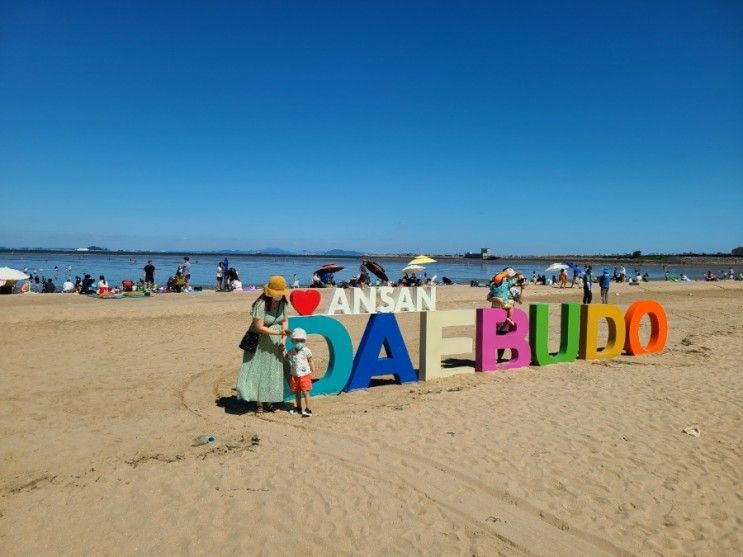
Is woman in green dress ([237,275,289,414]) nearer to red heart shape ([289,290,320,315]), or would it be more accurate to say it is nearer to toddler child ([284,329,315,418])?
toddler child ([284,329,315,418])

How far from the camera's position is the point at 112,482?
5160mm

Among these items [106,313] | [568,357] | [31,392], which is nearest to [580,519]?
[568,357]

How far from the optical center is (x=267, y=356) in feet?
24.1

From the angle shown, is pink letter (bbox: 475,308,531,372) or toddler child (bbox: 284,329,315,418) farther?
pink letter (bbox: 475,308,531,372)

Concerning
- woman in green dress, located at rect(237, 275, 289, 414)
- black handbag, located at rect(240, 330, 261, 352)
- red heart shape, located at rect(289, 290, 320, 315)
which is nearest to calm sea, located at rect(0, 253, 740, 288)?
red heart shape, located at rect(289, 290, 320, 315)

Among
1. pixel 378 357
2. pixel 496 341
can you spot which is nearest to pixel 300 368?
pixel 378 357

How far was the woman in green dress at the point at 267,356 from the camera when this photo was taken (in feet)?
23.8

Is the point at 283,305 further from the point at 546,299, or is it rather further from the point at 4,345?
the point at 546,299

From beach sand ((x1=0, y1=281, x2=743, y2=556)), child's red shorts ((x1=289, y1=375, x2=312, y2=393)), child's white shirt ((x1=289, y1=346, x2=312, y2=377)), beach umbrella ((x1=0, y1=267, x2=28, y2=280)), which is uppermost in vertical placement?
beach umbrella ((x1=0, y1=267, x2=28, y2=280))

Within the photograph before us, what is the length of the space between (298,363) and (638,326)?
935cm

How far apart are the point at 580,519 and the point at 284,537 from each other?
2846 mm

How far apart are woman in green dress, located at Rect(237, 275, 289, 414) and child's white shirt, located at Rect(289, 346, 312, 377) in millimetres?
195

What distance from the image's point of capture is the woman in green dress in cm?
725

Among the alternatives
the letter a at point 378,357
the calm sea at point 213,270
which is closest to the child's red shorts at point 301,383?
the letter a at point 378,357
